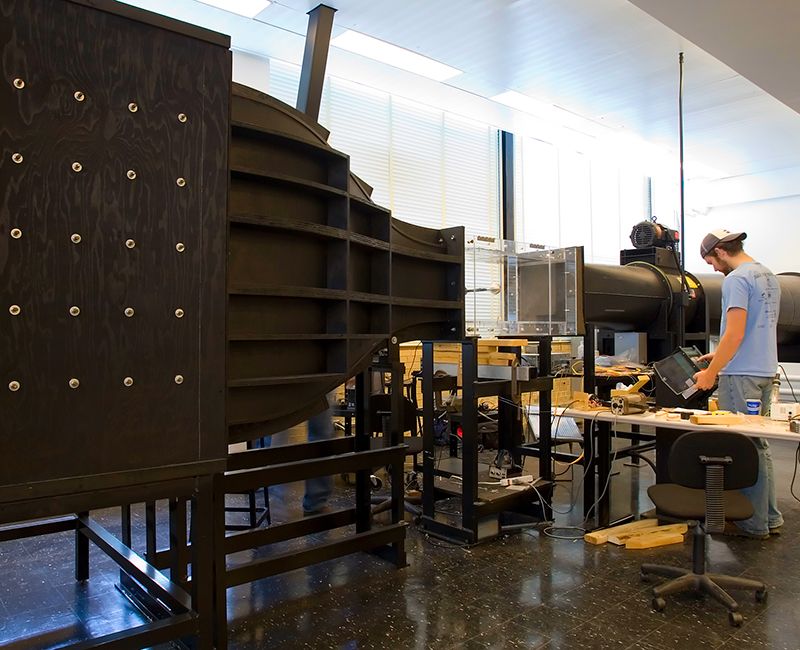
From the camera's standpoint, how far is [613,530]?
11.1 ft

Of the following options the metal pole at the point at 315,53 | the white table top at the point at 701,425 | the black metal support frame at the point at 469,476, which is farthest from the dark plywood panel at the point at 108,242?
the metal pole at the point at 315,53

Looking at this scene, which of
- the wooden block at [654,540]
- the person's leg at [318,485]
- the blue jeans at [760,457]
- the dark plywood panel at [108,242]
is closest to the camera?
the dark plywood panel at [108,242]

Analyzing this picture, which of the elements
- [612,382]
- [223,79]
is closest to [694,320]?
[612,382]

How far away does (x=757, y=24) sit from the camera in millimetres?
3680

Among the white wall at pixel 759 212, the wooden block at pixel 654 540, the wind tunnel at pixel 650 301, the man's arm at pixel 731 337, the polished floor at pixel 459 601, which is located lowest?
the polished floor at pixel 459 601

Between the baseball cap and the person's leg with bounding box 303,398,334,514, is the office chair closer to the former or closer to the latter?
the baseball cap

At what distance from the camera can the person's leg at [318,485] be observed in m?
3.77

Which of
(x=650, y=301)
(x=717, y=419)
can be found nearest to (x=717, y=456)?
(x=717, y=419)

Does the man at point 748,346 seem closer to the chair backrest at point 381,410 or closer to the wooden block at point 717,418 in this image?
the wooden block at point 717,418

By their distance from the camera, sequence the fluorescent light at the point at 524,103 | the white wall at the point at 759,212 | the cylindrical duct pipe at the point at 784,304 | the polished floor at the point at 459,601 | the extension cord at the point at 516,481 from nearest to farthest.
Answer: the polished floor at the point at 459,601
the extension cord at the point at 516,481
the cylindrical duct pipe at the point at 784,304
the fluorescent light at the point at 524,103
the white wall at the point at 759,212

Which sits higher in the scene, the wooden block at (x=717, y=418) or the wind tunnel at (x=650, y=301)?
the wind tunnel at (x=650, y=301)

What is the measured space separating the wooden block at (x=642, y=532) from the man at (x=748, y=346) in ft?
0.95

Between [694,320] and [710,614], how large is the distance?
2.44 m

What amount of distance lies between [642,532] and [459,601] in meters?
1.36
